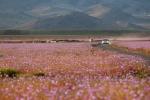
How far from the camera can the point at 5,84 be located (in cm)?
1259

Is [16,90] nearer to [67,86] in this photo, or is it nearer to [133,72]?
[67,86]

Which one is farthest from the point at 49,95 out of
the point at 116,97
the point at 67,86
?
the point at 67,86

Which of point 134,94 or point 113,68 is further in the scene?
point 113,68

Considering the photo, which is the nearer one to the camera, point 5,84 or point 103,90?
point 103,90

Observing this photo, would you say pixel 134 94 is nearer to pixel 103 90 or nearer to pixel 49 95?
pixel 103 90

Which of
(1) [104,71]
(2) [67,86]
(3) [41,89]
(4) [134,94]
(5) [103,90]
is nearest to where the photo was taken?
(4) [134,94]

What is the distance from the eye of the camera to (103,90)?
32.8 ft

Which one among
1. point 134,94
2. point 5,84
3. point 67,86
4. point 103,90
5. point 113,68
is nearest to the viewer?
point 134,94

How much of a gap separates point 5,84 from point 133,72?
10.0 m

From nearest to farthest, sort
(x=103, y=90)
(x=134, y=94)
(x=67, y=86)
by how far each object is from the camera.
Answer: (x=134, y=94), (x=103, y=90), (x=67, y=86)

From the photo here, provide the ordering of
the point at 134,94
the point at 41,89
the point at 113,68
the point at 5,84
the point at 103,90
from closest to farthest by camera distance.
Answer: the point at 134,94 < the point at 103,90 < the point at 41,89 < the point at 5,84 < the point at 113,68

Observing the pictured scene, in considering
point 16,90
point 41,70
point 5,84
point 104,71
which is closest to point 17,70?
point 41,70

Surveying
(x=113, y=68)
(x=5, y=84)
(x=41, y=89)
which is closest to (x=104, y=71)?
(x=113, y=68)

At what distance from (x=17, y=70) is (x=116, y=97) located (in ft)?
42.4
